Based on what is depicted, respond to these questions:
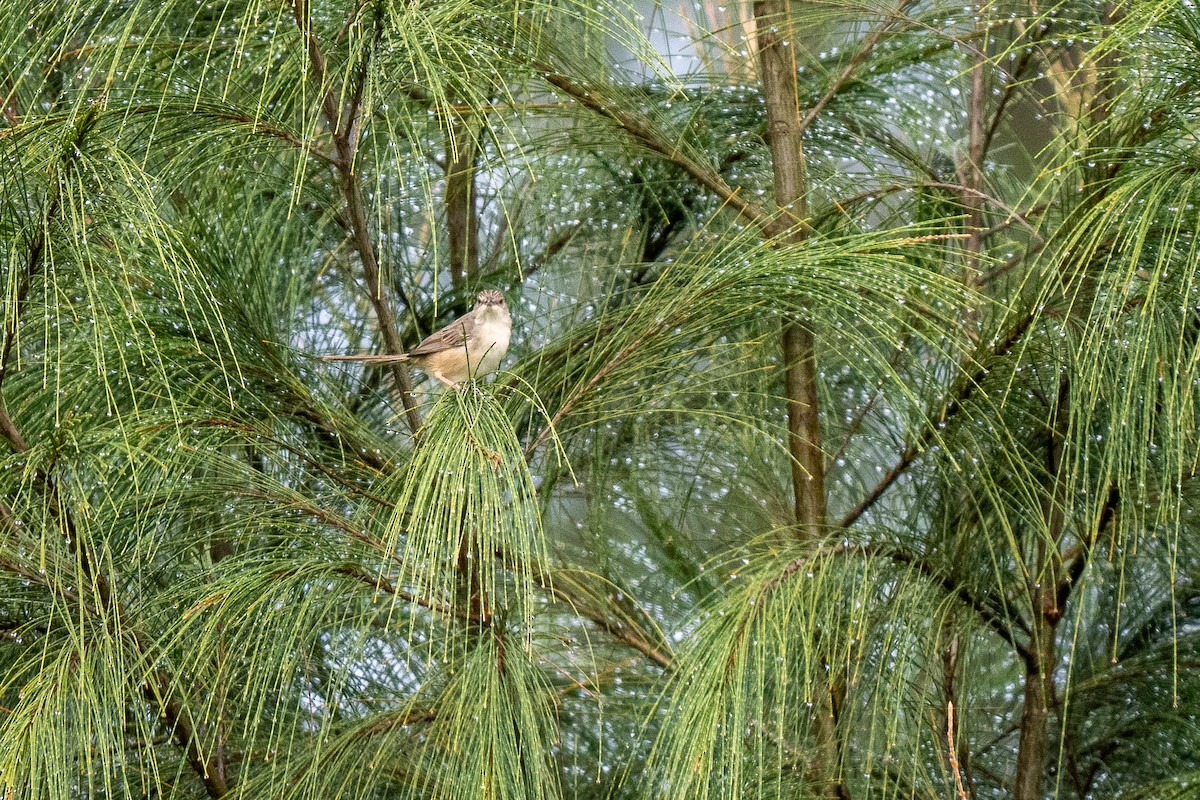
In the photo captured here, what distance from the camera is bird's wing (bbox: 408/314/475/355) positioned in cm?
277

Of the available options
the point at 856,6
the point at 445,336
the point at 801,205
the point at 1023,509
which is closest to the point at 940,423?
the point at 1023,509

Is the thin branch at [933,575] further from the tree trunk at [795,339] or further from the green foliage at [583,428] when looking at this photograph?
the tree trunk at [795,339]

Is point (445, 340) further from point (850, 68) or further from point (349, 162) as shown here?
point (349, 162)

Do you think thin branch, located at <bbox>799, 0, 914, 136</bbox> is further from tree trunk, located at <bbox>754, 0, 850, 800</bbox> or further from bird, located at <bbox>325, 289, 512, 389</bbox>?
bird, located at <bbox>325, 289, 512, 389</bbox>

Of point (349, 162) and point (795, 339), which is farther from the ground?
point (349, 162)

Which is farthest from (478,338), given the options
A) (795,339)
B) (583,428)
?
(795,339)

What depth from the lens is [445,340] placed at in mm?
2830

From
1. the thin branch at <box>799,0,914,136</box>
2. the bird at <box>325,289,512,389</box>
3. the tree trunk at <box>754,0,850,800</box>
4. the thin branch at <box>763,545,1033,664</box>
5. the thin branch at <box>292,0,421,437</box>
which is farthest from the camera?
the bird at <box>325,289,512,389</box>

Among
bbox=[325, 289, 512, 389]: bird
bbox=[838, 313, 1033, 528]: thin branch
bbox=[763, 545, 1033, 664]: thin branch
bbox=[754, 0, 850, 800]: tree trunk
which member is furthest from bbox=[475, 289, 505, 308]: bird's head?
bbox=[763, 545, 1033, 664]: thin branch

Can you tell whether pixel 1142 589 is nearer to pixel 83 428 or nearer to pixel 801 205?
pixel 801 205

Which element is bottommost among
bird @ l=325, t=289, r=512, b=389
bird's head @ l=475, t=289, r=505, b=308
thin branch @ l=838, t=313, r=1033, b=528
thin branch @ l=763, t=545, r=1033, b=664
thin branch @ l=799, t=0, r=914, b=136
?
thin branch @ l=763, t=545, r=1033, b=664

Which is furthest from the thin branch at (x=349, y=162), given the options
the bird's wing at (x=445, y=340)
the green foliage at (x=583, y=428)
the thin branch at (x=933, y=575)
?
the bird's wing at (x=445, y=340)

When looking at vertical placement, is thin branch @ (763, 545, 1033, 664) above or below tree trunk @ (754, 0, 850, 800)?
below

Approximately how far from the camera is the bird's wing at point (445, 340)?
109 inches
